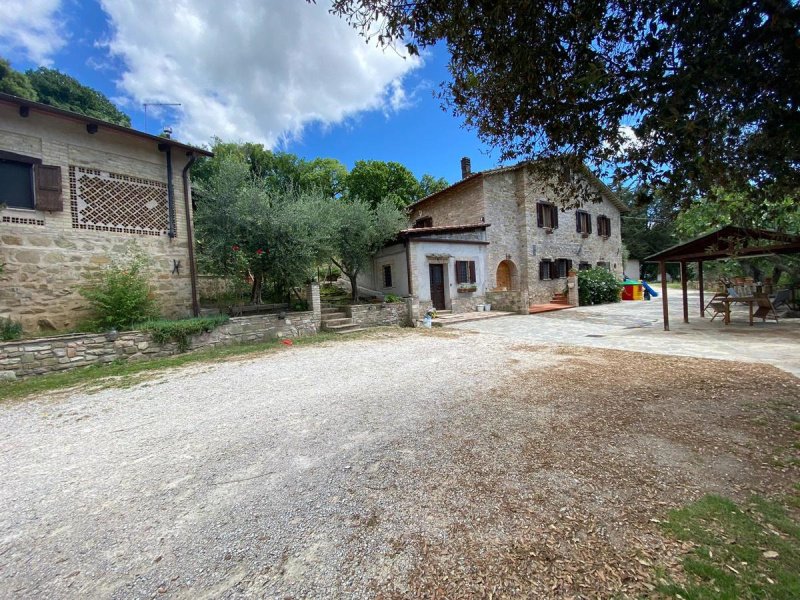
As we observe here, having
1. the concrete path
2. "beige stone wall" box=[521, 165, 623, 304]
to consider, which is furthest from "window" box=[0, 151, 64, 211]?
"beige stone wall" box=[521, 165, 623, 304]

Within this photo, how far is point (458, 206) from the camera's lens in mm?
18062

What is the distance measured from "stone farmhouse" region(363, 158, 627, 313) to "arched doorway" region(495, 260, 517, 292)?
5 cm

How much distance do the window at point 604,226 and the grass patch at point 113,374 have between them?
21.8 m

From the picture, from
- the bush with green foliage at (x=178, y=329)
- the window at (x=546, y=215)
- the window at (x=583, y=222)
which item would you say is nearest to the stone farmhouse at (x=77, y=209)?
the bush with green foliage at (x=178, y=329)

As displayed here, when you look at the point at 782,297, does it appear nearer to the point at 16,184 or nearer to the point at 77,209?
the point at 77,209

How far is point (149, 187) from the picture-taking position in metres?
9.37

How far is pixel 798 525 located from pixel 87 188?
1268 cm

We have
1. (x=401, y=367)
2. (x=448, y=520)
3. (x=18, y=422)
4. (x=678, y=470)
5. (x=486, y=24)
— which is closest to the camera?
(x=448, y=520)

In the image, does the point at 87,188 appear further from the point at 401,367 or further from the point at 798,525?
the point at 798,525

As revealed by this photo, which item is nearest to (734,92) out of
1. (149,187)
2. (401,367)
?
(401,367)

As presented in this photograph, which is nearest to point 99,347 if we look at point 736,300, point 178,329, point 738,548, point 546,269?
point 178,329

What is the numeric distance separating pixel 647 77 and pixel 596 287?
17347mm

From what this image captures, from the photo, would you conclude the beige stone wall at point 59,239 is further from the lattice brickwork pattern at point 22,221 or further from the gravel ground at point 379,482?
the gravel ground at point 379,482

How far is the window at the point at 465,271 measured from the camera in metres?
15.4
